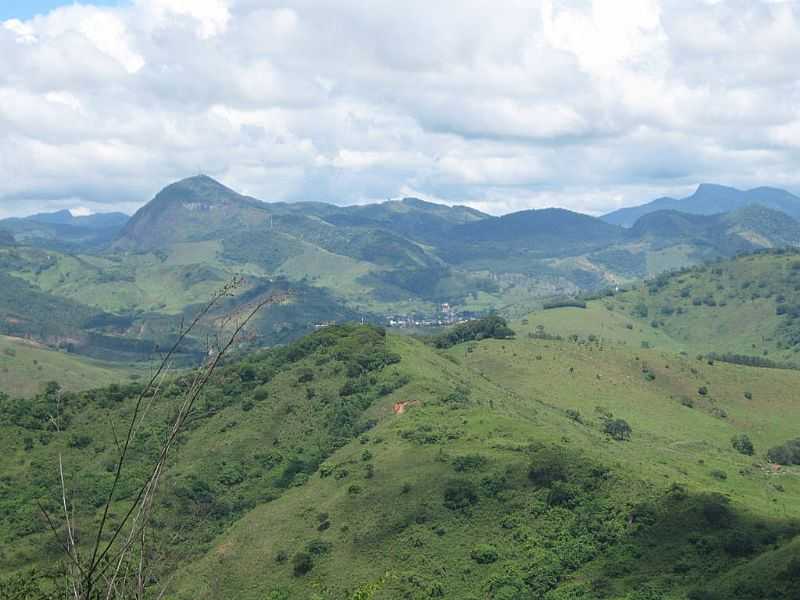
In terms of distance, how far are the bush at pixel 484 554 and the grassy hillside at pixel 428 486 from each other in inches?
6.6

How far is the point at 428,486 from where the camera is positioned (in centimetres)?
9531

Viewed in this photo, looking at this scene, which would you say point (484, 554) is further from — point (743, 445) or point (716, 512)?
point (743, 445)

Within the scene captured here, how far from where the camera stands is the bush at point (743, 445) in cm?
15138

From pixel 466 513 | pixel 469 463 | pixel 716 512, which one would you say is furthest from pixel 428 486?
pixel 716 512

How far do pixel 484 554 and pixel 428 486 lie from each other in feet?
49.4

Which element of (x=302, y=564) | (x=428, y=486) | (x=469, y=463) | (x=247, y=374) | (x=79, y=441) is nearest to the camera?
(x=302, y=564)

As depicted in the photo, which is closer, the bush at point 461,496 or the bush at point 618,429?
the bush at point 461,496

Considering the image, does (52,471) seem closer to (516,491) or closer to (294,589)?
(294,589)

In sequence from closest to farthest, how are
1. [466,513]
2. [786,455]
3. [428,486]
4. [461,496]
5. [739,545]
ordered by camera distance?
[739,545] → [466,513] → [461,496] → [428,486] → [786,455]

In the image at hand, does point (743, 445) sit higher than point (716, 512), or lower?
lower

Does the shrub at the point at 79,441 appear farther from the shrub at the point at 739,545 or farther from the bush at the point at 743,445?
the bush at the point at 743,445

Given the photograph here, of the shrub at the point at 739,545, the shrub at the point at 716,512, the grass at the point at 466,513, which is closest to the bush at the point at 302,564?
the grass at the point at 466,513

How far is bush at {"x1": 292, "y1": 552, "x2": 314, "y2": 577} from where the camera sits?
86512 millimetres

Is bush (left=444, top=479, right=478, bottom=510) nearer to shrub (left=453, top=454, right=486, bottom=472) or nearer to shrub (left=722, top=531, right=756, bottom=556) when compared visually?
shrub (left=453, top=454, right=486, bottom=472)
